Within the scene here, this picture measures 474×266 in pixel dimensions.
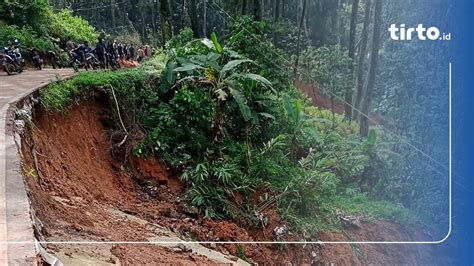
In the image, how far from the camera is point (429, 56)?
351 centimetres

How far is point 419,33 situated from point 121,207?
9.75ft

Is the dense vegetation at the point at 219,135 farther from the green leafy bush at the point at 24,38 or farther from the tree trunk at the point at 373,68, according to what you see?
the green leafy bush at the point at 24,38

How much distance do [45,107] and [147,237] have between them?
1.63 m

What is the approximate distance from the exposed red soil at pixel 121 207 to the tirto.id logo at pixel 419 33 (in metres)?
1.92

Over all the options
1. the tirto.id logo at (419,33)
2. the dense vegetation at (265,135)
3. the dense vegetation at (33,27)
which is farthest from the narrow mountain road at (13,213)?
the dense vegetation at (33,27)

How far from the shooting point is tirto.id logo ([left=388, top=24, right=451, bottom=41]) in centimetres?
254

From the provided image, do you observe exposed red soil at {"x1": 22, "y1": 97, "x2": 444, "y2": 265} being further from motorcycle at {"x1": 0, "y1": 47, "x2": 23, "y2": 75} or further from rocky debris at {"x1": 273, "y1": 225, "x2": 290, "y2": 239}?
motorcycle at {"x1": 0, "y1": 47, "x2": 23, "y2": 75}

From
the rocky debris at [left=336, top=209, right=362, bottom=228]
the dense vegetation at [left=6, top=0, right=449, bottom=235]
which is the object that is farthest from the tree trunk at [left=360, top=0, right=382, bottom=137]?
the rocky debris at [left=336, top=209, right=362, bottom=228]

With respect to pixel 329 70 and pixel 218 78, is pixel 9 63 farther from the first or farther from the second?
pixel 329 70

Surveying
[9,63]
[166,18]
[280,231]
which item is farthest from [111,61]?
[280,231]

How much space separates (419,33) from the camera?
101 inches

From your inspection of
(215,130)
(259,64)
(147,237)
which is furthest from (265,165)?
(147,237)

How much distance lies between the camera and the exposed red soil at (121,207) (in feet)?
10.2

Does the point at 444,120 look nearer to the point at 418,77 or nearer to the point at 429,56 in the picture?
the point at 429,56
